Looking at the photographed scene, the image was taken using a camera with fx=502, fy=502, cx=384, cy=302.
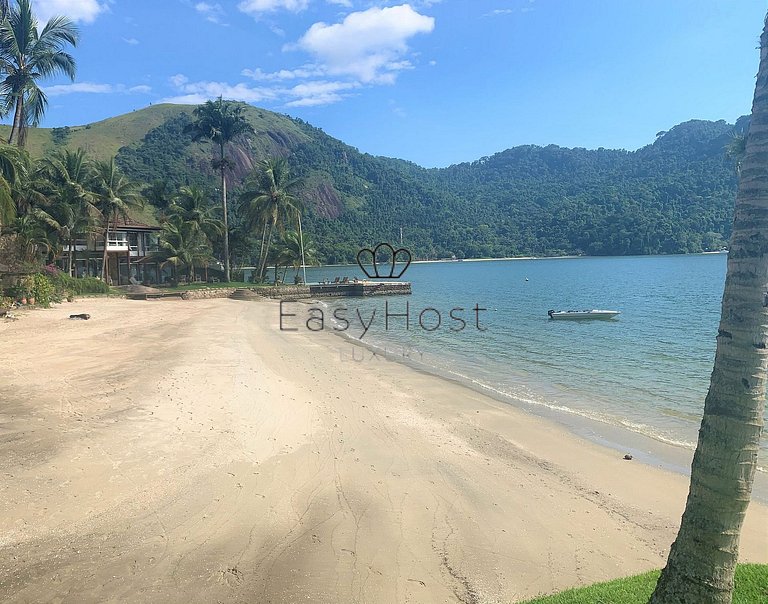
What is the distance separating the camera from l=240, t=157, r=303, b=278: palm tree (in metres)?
44.2

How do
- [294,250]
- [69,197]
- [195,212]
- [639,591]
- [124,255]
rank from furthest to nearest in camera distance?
[294,250] → [124,255] → [195,212] → [69,197] → [639,591]

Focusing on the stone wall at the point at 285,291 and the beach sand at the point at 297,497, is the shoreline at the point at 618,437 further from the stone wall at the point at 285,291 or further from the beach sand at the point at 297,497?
the stone wall at the point at 285,291

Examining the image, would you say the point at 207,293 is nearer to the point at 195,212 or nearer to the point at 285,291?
the point at 285,291

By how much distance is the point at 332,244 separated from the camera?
122438mm

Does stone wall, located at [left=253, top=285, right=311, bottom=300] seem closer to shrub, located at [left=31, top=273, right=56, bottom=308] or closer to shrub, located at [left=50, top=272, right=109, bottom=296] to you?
shrub, located at [left=50, top=272, right=109, bottom=296]

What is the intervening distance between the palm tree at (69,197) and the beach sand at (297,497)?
81.6 ft

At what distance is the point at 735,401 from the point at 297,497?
15.0 ft

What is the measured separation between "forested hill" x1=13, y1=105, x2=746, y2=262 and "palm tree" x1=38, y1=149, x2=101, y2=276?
67.2 m

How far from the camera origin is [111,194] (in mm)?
35844

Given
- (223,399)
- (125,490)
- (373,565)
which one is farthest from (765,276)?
(223,399)

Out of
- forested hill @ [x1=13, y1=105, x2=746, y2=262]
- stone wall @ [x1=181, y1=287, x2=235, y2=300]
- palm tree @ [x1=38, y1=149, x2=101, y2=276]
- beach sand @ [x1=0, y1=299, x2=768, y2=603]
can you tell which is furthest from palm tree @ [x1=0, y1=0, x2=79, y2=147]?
forested hill @ [x1=13, y1=105, x2=746, y2=262]

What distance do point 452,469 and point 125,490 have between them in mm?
4035

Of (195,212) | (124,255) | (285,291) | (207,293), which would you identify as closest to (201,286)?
(207,293)

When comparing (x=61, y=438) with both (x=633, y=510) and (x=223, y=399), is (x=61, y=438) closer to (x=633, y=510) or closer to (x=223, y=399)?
(x=223, y=399)
